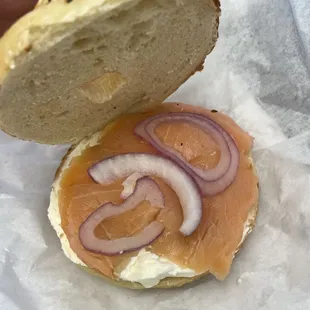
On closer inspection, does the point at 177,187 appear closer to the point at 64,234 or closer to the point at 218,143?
the point at 218,143

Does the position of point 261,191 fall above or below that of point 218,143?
below

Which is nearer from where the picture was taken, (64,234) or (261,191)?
(64,234)

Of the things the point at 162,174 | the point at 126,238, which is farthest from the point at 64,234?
the point at 162,174

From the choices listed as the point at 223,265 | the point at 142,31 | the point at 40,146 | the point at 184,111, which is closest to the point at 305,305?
the point at 223,265

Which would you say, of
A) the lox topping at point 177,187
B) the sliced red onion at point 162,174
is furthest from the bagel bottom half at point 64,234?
the sliced red onion at point 162,174

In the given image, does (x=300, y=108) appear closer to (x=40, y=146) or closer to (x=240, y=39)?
(x=240, y=39)
